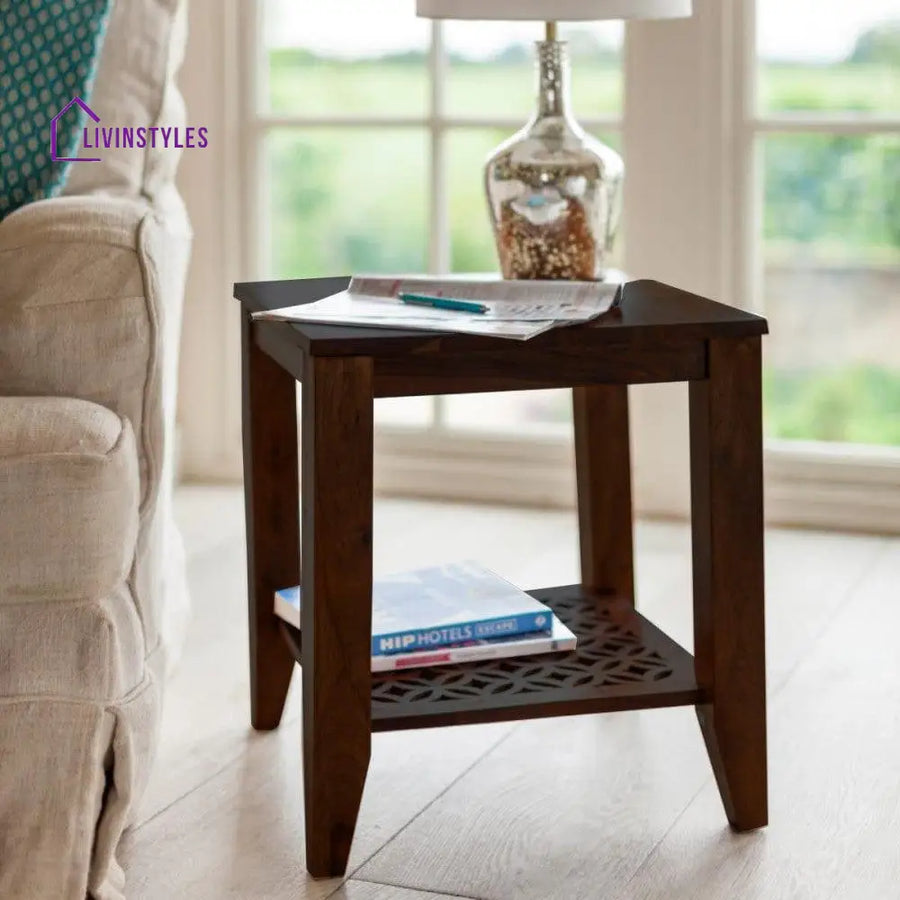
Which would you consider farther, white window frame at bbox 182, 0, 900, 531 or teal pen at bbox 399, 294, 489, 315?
white window frame at bbox 182, 0, 900, 531

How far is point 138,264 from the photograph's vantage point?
1.46 metres

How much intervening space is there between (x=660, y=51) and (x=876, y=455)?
74 centimetres

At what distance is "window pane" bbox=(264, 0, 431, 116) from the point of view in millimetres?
2793

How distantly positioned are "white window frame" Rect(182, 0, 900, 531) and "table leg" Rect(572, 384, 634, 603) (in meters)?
0.87

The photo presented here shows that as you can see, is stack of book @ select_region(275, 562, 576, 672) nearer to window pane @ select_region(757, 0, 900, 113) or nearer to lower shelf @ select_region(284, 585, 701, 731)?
lower shelf @ select_region(284, 585, 701, 731)

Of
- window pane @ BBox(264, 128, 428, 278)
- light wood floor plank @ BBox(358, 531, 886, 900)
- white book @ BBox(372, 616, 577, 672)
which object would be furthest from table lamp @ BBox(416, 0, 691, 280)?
window pane @ BBox(264, 128, 428, 278)

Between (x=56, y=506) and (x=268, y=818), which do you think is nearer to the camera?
(x=56, y=506)

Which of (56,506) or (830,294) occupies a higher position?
(830,294)

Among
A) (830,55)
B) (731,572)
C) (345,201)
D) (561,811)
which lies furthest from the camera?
(345,201)

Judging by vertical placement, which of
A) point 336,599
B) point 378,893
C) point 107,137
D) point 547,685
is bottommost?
point 378,893

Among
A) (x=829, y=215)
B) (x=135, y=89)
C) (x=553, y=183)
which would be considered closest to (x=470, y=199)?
(x=829, y=215)

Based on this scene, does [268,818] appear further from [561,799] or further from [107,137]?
[107,137]

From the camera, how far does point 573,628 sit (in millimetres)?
1678

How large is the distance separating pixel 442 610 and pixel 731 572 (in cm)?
30
